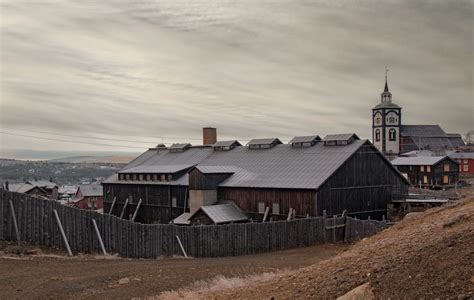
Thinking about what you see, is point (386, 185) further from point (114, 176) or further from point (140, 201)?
point (114, 176)

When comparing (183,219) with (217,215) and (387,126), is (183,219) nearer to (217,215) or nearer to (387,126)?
(217,215)

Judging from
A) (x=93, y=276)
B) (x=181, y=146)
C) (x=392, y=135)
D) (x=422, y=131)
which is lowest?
(x=93, y=276)

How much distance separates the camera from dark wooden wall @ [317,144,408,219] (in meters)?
38.9

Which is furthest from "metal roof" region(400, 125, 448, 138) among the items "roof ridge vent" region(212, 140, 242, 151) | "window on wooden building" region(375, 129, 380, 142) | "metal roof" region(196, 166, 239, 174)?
"metal roof" region(196, 166, 239, 174)

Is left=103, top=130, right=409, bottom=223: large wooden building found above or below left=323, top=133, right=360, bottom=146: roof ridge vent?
below

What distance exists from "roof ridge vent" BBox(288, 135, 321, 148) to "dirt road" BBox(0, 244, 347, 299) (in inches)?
956

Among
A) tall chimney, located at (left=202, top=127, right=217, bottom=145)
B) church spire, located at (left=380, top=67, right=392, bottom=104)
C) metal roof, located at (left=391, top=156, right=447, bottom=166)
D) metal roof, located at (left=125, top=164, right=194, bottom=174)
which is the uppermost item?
church spire, located at (left=380, top=67, right=392, bottom=104)

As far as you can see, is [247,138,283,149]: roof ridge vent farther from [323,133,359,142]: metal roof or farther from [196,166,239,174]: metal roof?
[323,133,359,142]: metal roof

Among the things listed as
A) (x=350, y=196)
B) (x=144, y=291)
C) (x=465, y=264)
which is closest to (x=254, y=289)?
(x=144, y=291)

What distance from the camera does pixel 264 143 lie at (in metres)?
49.6

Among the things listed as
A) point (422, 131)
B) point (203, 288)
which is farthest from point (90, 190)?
point (203, 288)

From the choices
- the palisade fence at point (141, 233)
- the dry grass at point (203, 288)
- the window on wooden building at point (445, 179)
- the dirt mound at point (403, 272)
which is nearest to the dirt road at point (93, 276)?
the dry grass at point (203, 288)

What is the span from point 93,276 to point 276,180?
2568 centimetres

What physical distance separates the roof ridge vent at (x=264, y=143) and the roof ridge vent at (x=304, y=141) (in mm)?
2819
